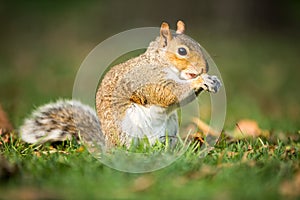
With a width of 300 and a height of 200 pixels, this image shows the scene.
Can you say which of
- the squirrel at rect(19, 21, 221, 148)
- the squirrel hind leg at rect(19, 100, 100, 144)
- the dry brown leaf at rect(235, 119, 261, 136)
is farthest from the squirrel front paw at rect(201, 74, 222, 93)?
the dry brown leaf at rect(235, 119, 261, 136)

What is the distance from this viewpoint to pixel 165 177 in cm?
301

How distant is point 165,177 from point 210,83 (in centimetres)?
90

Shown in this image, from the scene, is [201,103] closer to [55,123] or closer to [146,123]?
[146,123]

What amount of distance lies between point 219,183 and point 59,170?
0.78m

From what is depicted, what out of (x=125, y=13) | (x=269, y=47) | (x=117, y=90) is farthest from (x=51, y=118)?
(x=125, y=13)

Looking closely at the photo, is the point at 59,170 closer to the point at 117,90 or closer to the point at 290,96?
the point at 117,90

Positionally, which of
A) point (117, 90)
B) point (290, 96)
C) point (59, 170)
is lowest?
point (290, 96)

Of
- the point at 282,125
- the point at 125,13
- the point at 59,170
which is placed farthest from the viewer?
the point at 125,13

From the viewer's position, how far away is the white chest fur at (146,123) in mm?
3889

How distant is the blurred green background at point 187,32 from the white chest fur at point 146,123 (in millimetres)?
1427

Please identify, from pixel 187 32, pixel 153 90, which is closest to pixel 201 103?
pixel 153 90

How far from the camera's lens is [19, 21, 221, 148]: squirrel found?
380 centimetres

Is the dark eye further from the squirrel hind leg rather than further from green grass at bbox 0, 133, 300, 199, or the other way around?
the squirrel hind leg

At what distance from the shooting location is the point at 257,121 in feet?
18.3
